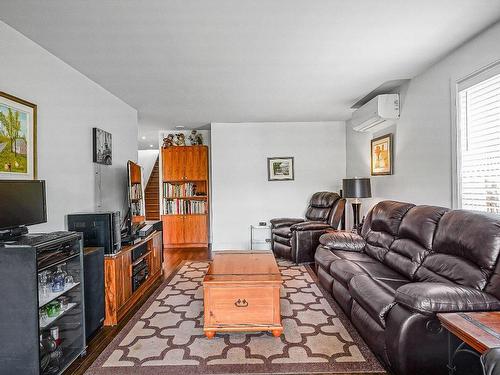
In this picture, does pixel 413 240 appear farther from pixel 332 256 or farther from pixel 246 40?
pixel 246 40

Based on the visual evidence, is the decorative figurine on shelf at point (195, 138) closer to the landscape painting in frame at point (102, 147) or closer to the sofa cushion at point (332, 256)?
the landscape painting in frame at point (102, 147)

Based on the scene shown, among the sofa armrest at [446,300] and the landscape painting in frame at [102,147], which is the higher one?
the landscape painting in frame at [102,147]

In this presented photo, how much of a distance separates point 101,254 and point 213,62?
6.72 feet

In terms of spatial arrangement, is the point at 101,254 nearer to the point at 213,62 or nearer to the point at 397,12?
the point at 213,62

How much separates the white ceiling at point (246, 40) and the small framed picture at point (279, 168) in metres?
2.15

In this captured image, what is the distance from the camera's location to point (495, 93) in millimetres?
2742

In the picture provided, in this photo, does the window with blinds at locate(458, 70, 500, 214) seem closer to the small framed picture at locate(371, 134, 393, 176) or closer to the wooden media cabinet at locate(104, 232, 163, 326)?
the small framed picture at locate(371, 134, 393, 176)

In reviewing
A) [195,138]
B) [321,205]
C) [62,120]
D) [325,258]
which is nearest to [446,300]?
[325,258]

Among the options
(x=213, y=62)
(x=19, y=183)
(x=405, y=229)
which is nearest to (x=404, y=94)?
(x=405, y=229)

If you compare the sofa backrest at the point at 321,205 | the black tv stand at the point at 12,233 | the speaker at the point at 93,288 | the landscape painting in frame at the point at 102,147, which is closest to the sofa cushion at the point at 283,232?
the sofa backrest at the point at 321,205

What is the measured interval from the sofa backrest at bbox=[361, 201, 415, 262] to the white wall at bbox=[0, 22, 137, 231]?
311 centimetres

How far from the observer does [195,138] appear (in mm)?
7023

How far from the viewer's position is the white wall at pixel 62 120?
2.60 m

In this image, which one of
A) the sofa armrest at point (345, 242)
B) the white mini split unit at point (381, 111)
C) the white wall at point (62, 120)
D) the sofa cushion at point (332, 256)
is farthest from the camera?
the white mini split unit at point (381, 111)
